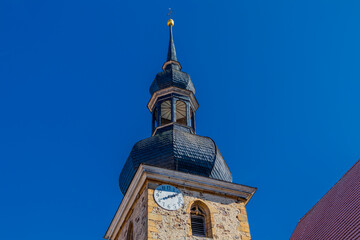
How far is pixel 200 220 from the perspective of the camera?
13422 millimetres

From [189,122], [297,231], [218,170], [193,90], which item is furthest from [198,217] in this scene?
[193,90]

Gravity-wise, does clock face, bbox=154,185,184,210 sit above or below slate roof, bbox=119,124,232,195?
below

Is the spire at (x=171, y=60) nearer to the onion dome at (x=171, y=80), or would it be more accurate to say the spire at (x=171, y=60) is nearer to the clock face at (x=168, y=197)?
the onion dome at (x=171, y=80)

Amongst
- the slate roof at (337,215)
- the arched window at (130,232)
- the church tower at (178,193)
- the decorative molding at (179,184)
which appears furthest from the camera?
the arched window at (130,232)

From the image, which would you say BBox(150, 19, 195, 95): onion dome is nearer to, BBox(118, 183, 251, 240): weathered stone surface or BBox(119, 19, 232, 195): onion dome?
BBox(119, 19, 232, 195): onion dome

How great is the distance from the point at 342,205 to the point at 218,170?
383cm

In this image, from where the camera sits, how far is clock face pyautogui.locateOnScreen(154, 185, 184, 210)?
13.1 metres

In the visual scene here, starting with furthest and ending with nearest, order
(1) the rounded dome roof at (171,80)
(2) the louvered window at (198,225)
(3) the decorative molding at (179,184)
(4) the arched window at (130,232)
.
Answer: (1) the rounded dome roof at (171,80)
(4) the arched window at (130,232)
(3) the decorative molding at (179,184)
(2) the louvered window at (198,225)

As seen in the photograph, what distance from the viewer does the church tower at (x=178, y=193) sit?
1292 cm

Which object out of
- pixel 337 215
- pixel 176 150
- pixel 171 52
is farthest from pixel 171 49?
pixel 337 215

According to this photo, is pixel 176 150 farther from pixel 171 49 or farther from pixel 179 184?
pixel 171 49

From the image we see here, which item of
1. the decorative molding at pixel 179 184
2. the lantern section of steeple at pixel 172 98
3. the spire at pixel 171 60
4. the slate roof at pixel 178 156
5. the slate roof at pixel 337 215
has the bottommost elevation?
the slate roof at pixel 337 215

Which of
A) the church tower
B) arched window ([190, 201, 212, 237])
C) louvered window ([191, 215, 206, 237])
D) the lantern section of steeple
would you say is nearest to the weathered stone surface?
the church tower

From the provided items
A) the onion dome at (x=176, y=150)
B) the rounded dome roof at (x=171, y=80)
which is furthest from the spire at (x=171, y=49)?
the onion dome at (x=176, y=150)
